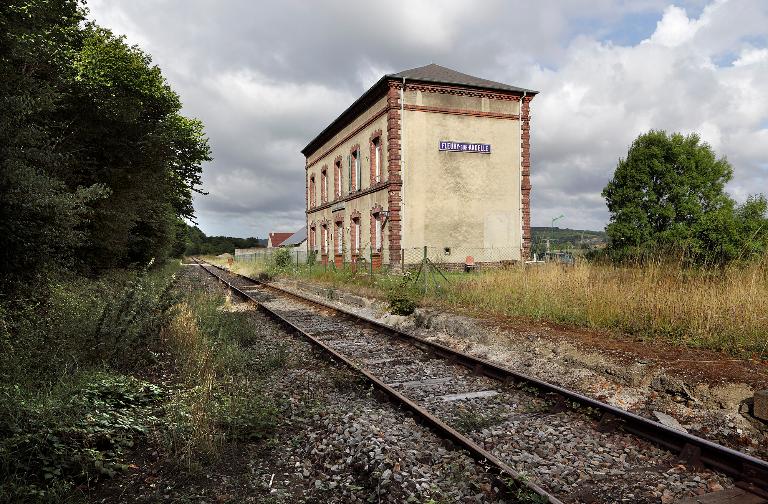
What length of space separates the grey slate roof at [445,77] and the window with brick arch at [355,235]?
801cm

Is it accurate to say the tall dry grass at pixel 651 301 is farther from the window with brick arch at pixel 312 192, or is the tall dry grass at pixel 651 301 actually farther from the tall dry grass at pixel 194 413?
the window with brick arch at pixel 312 192

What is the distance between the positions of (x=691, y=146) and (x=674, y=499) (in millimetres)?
33048

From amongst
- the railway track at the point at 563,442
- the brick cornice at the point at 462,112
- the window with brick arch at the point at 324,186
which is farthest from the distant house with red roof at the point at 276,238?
the railway track at the point at 563,442

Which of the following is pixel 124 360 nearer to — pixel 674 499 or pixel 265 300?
pixel 674 499

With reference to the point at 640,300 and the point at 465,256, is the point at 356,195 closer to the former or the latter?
the point at 465,256

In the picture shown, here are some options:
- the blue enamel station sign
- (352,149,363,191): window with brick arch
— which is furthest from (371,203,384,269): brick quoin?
the blue enamel station sign

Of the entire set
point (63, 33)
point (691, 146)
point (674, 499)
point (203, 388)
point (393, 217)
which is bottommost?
point (674, 499)

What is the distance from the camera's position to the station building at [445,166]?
21.1 metres

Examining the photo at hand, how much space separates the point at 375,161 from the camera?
2320 centimetres

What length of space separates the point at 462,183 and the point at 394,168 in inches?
135

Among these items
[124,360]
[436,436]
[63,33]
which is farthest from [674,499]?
[63,33]

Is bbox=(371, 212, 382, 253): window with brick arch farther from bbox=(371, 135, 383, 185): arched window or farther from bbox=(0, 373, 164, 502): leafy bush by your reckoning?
bbox=(0, 373, 164, 502): leafy bush

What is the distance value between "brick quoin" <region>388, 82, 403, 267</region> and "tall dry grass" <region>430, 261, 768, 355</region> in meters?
9.60

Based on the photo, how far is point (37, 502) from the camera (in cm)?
293
